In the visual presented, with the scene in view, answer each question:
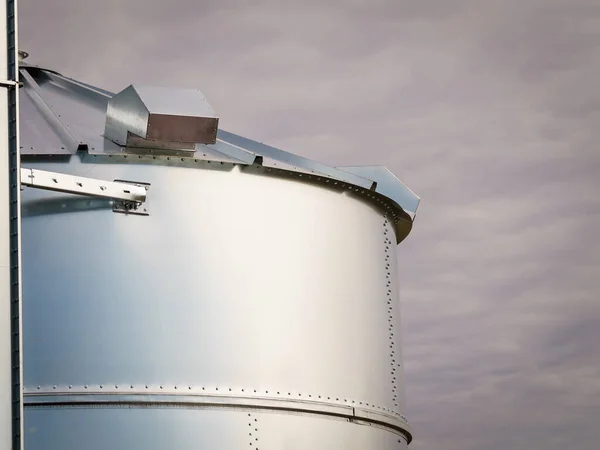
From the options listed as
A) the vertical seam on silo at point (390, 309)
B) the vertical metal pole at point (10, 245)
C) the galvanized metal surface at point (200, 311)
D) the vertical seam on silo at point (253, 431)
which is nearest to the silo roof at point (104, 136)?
the galvanized metal surface at point (200, 311)

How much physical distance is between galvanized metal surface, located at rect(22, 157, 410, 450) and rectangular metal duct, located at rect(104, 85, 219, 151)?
0.27 meters

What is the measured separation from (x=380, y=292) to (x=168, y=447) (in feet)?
9.78

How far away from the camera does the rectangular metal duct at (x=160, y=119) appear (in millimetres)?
9172

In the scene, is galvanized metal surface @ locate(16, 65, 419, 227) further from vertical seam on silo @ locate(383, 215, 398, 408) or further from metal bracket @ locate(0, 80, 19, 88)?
metal bracket @ locate(0, 80, 19, 88)

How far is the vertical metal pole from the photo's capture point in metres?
6.62

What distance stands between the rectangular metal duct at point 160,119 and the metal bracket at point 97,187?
473 millimetres

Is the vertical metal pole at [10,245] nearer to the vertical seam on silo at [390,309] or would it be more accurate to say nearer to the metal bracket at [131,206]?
the metal bracket at [131,206]

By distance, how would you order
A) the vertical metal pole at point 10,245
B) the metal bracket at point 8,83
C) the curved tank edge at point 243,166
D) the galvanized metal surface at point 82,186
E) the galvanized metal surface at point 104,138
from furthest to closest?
the galvanized metal surface at point 104,138, the curved tank edge at point 243,166, the galvanized metal surface at point 82,186, the metal bracket at point 8,83, the vertical metal pole at point 10,245

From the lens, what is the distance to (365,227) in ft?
33.7

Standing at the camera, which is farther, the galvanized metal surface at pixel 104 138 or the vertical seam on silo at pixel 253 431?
the galvanized metal surface at pixel 104 138

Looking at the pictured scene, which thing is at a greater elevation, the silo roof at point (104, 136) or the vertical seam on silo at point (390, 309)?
the silo roof at point (104, 136)

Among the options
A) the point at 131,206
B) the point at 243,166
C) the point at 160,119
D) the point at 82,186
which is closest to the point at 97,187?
the point at 82,186

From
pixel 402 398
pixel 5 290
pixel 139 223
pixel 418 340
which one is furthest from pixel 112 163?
pixel 418 340

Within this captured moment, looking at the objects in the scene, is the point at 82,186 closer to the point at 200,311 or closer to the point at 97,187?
the point at 97,187
